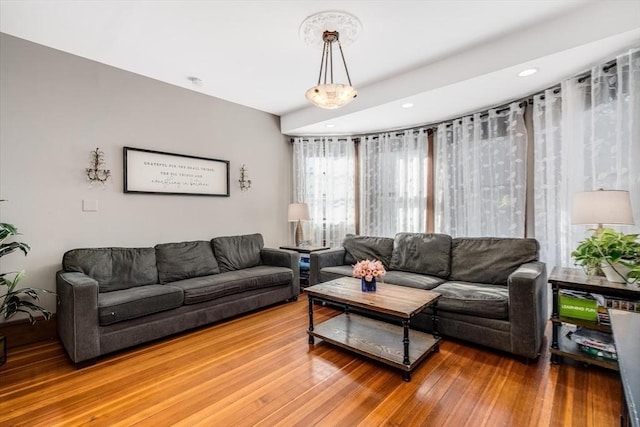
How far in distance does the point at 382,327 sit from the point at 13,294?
307cm

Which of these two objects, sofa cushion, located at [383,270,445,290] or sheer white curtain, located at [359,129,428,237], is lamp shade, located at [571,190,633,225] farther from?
sheer white curtain, located at [359,129,428,237]

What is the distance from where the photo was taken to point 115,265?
288 centimetres

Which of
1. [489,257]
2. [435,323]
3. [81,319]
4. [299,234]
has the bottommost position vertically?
[435,323]

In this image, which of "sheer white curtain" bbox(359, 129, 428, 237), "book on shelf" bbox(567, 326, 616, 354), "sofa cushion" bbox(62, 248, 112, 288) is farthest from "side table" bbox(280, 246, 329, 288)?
"book on shelf" bbox(567, 326, 616, 354)

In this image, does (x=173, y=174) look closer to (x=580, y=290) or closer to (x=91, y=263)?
(x=91, y=263)

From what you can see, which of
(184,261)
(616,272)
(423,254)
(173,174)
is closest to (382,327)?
(423,254)

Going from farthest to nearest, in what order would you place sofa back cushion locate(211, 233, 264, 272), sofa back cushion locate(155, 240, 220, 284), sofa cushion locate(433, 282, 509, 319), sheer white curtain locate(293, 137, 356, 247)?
sheer white curtain locate(293, 137, 356, 247) < sofa back cushion locate(211, 233, 264, 272) < sofa back cushion locate(155, 240, 220, 284) < sofa cushion locate(433, 282, 509, 319)

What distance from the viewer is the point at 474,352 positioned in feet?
8.05

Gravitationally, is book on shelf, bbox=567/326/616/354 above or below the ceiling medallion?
below

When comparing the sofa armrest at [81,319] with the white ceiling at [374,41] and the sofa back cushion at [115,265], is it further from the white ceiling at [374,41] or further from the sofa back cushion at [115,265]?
the white ceiling at [374,41]

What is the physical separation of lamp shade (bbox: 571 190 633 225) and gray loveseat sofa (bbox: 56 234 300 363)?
9.52 feet

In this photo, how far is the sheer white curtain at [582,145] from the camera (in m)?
2.27

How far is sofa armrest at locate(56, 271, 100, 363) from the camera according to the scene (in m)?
2.19

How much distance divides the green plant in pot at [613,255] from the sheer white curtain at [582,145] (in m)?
0.39
